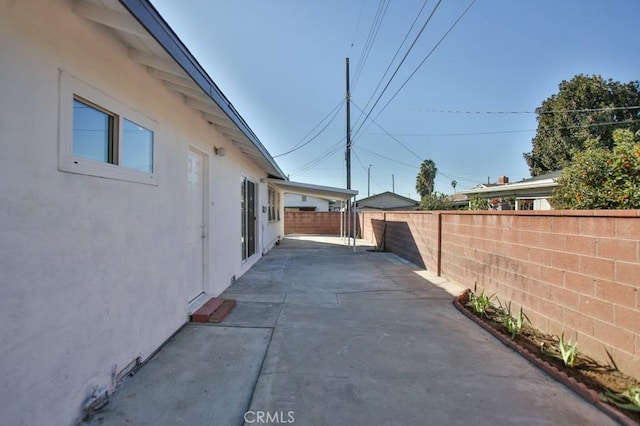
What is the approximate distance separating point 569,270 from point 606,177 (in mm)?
2764

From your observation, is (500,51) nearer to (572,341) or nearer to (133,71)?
(572,341)

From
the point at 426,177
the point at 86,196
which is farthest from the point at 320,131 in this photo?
the point at 426,177

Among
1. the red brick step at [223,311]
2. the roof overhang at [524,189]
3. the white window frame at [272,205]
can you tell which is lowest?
the red brick step at [223,311]

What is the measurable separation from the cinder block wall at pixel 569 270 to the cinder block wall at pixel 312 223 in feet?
50.6

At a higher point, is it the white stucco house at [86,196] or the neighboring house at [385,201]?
the neighboring house at [385,201]

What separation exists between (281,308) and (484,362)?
113 inches

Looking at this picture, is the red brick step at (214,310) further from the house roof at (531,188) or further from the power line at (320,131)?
the power line at (320,131)

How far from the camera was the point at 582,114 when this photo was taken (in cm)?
1858

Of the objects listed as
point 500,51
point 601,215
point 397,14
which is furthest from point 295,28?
point 601,215

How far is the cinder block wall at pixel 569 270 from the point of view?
298cm

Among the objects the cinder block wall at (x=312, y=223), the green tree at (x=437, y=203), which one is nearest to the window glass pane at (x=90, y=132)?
the green tree at (x=437, y=203)

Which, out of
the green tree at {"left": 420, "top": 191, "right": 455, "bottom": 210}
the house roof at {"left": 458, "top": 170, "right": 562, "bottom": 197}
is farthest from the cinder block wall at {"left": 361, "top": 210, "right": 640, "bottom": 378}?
the green tree at {"left": 420, "top": 191, "right": 455, "bottom": 210}

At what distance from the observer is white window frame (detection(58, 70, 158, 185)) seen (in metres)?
2.17

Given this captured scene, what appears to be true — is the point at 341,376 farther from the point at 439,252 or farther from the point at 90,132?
the point at 439,252
